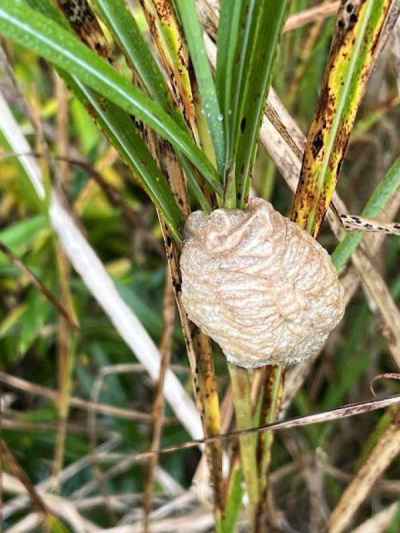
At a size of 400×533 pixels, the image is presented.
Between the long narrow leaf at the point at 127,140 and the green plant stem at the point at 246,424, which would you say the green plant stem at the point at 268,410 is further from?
the long narrow leaf at the point at 127,140

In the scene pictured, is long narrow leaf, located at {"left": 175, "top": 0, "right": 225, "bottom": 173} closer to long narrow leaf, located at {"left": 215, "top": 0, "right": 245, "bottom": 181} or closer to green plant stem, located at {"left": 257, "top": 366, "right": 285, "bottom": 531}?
long narrow leaf, located at {"left": 215, "top": 0, "right": 245, "bottom": 181}

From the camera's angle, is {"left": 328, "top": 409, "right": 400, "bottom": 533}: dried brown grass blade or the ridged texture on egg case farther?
{"left": 328, "top": 409, "right": 400, "bottom": 533}: dried brown grass blade

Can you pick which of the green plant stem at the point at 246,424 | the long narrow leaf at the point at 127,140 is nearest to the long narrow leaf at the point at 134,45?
the long narrow leaf at the point at 127,140

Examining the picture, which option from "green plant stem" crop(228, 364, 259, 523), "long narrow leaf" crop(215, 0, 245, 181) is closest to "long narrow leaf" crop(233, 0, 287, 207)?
"long narrow leaf" crop(215, 0, 245, 181)

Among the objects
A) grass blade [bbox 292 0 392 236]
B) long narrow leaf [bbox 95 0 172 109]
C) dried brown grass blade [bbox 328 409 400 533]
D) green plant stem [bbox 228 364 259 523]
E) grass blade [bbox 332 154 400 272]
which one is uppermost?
long narrow leaf [bbox 95 0 172 109]

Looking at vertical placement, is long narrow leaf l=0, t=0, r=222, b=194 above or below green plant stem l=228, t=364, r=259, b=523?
above
